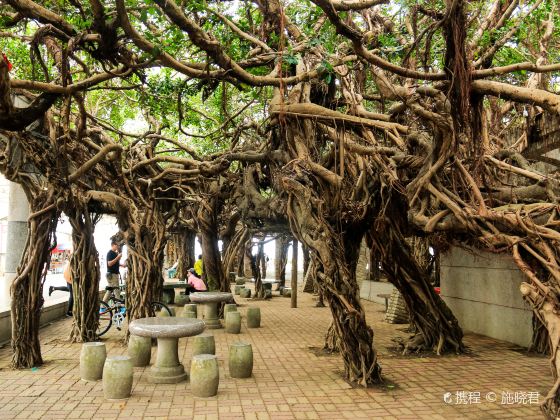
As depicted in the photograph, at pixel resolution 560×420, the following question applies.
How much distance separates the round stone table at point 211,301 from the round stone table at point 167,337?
3.81 meters

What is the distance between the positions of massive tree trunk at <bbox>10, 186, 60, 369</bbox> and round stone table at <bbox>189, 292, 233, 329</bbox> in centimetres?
388

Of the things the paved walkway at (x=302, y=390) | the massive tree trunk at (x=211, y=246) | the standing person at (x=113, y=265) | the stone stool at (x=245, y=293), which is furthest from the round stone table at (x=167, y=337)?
the stone stool at (x=245, y=293)

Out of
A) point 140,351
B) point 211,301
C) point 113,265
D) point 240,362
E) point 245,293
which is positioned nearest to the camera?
point 240,362

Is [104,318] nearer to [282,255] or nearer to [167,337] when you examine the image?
[167,337]

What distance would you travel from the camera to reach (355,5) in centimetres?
436

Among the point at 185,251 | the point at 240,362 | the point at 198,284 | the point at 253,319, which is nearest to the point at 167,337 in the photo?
the point at 240,362

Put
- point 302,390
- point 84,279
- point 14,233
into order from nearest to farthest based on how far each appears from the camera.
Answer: point 302,390 → point 84,279 → point 14,233

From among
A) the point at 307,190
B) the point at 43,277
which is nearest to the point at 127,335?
the point at 43,277

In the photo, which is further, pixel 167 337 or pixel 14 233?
pixel 14 233

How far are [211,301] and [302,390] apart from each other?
4.92m

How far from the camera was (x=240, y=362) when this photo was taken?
6.09 metres

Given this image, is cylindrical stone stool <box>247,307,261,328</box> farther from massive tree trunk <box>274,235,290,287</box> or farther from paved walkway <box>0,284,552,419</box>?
massive tree trunk <box>274,235,290,287</box>

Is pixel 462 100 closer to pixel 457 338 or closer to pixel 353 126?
pixel 353 126

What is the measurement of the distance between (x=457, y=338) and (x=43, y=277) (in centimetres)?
633
